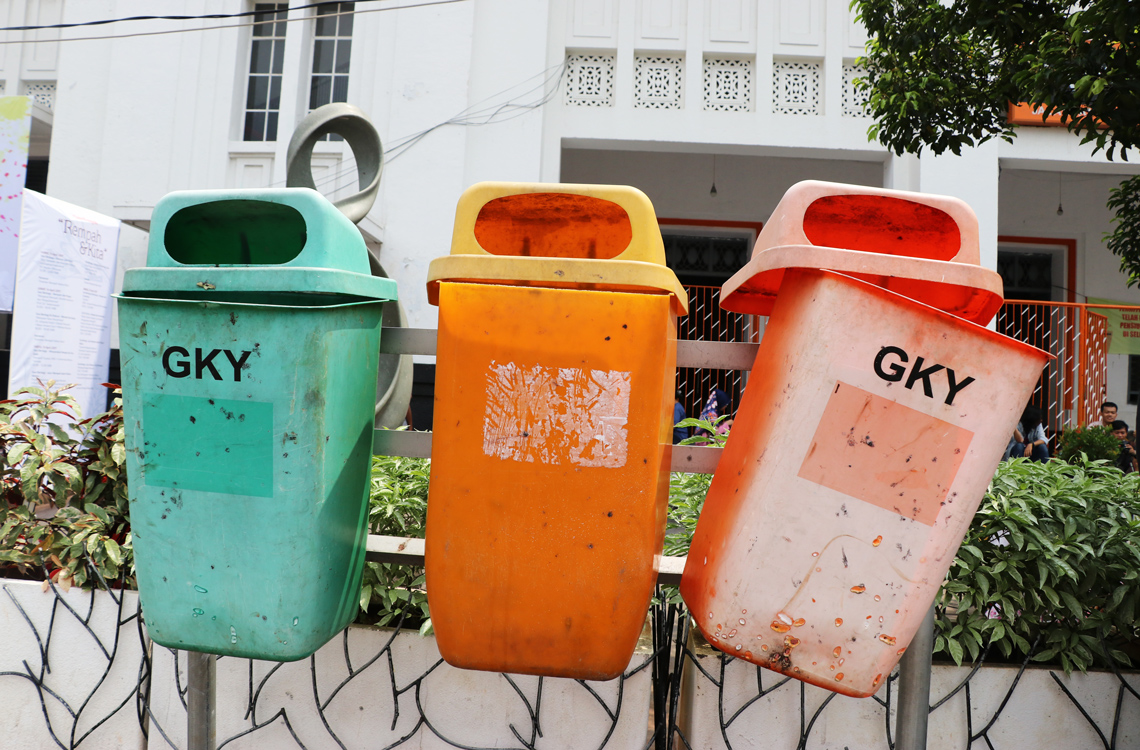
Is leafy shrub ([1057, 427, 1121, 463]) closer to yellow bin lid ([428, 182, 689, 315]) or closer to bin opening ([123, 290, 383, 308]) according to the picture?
yellow bin lid ([428, 182, 689, 315])

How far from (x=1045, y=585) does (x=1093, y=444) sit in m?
5.49

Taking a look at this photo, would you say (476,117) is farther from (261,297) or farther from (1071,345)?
(1071,345)

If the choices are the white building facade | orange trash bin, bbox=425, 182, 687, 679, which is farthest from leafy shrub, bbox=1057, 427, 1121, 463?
orange trash bin, bbox=425, 182, 687, 679

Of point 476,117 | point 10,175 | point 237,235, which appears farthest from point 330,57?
point 237,235

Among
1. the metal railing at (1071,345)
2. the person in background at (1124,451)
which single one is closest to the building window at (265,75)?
the metal railing at (1071,345)

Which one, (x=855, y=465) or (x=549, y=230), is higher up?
(x=549, y=230)

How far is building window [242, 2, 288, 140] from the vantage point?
7.74m

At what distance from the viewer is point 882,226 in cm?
165

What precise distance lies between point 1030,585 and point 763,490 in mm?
1090

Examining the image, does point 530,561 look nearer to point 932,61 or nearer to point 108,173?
point 932,61

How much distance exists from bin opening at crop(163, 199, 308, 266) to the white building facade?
5387 millimetres

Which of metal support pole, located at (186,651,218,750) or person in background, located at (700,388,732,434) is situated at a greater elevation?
person in background, located at (700,388,732,434)

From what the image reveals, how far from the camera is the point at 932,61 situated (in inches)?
161

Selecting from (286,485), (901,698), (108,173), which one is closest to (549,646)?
(286,485)
